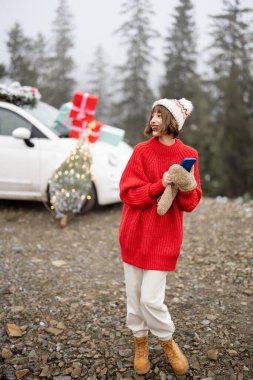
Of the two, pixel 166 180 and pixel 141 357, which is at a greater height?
pixel 166 180

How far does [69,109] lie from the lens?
5.71m

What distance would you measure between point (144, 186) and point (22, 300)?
6.28 ft

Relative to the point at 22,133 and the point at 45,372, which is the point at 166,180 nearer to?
the point at 45,372

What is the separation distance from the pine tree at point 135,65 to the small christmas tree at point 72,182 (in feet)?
52.9

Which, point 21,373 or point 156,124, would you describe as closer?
point 156,124

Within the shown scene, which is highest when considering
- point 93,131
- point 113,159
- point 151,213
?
point 93,131

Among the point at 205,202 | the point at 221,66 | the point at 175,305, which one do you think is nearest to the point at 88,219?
the point at 205,202

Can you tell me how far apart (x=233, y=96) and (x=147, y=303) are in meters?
22.7

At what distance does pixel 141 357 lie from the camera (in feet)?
8.20

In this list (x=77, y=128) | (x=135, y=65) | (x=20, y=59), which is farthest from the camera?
(x=135, y=65)

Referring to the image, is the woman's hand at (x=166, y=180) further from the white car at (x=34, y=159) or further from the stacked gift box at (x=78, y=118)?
the stacked gift box at (x=78, y=118)

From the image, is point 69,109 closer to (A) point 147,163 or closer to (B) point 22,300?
(B) point 22,300

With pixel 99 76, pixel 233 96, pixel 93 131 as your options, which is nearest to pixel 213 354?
pixel 93 131

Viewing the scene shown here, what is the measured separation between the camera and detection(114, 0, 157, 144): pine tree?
70.5 feet
